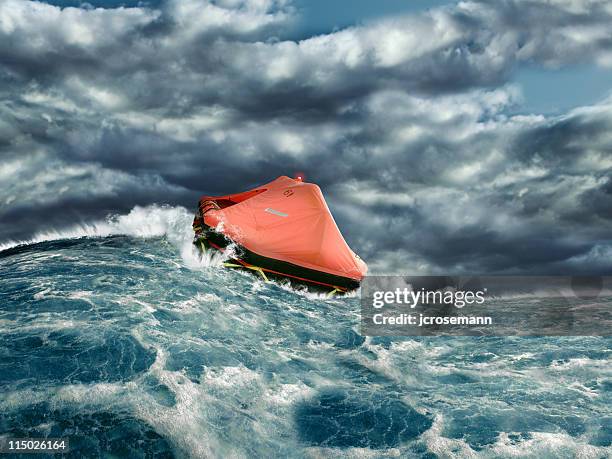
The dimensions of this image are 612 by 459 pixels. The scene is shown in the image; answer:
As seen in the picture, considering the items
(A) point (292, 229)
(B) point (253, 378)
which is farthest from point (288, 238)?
(B) point (253, 378)

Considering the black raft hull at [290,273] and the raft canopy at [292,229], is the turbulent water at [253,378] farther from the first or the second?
the raft canopy at [292,229]

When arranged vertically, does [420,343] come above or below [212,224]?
below

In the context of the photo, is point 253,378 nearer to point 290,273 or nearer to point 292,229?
point 290,273

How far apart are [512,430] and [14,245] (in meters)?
18.2

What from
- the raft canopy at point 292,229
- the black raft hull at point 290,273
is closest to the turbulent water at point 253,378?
the black raft hull at point 290,273

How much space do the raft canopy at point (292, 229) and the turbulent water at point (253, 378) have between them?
172 centimetres

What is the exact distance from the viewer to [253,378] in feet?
33.5

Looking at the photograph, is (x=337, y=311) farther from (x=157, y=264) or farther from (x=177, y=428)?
(x=177, y=428)

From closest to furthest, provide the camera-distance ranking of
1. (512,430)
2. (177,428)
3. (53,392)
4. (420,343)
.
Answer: (177,428)
(53,392)
(512,430)
(420,343)

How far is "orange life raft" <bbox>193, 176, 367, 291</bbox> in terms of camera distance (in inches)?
683

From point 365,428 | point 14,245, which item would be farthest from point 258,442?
point 14,245

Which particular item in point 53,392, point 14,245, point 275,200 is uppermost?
point 275,200

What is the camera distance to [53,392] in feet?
27.6

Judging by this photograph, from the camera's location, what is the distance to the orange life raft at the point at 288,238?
17.4 meters
